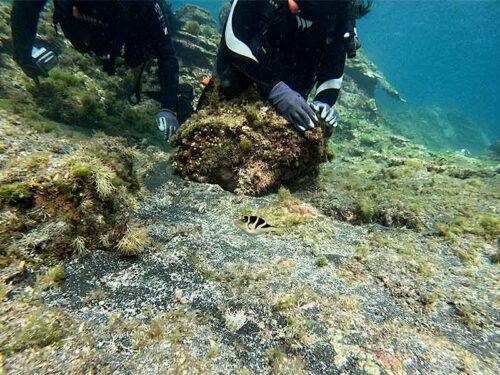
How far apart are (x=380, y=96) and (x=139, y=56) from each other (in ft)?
137

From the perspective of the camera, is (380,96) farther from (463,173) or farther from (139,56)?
(139,56)

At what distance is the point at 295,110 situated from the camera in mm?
3686

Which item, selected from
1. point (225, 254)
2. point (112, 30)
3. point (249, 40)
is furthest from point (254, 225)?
point (112, 30)

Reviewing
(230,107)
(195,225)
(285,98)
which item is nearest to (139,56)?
(230,107)

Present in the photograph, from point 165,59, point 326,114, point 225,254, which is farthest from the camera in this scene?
point 165,59

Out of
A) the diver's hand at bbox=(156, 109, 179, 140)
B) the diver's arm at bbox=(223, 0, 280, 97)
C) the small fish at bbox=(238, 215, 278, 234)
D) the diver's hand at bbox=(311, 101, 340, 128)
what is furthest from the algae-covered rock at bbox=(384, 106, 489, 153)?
the small fish at bbox=(238, 215, 278, 234)

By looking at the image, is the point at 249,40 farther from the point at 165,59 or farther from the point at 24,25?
the point at 24,25

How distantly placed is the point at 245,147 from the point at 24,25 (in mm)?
4401

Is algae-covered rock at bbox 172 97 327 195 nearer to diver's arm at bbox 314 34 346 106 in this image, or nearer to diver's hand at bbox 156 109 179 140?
diver's hand at bbox 156 109 179 140

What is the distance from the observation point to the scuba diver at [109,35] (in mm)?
4410

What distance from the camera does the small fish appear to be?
114 inches

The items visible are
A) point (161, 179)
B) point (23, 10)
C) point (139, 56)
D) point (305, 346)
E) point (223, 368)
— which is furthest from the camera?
point (139, 56)

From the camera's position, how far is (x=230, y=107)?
4.04 metres

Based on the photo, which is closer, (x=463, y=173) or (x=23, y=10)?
(x=23, y=10)
